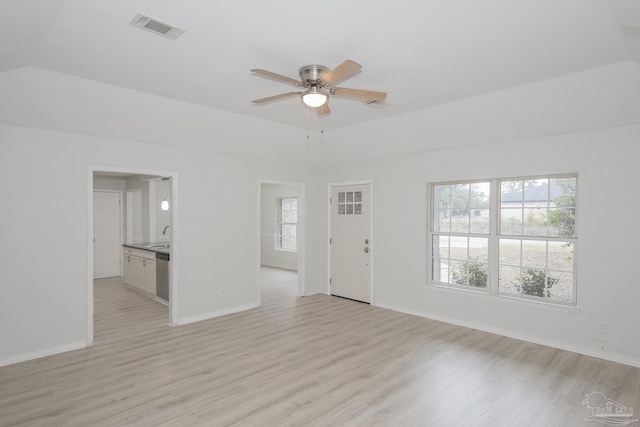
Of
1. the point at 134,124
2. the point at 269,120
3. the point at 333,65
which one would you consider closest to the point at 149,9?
the point at 333,65

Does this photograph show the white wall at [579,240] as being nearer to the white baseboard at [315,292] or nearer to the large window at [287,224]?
the white baseboard at [315,292]

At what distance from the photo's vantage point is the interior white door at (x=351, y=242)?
609 cm

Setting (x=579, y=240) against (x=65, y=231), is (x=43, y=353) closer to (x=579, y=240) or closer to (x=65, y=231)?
(x=65, y=231)

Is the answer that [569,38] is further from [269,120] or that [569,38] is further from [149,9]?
[269,120]

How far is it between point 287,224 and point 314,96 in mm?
6945

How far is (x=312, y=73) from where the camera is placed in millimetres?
2926

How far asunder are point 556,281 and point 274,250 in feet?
22.9

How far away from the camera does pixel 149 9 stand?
2.17 meters

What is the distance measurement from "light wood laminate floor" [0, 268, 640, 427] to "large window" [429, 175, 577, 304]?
Answer: 73 centimetres

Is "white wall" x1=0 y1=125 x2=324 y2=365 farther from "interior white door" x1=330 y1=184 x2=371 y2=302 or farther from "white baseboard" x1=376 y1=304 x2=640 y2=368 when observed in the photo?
"white baseboard" x1=376 y1=304 x2=640 y2=368

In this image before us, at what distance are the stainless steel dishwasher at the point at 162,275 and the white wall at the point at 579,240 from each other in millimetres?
3731

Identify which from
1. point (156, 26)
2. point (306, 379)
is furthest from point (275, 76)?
point (306, 379)

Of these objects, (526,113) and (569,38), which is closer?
(569,38)

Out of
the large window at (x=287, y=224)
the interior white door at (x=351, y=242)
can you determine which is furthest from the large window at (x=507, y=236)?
the large window at (x=287, y=224)
